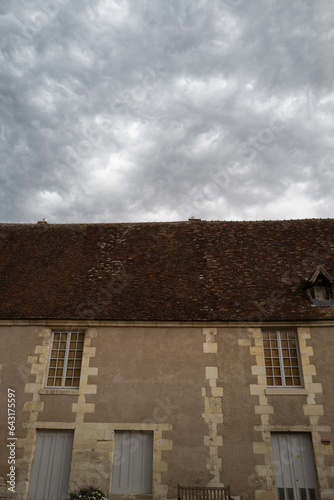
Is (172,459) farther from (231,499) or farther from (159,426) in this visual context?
(231,499)

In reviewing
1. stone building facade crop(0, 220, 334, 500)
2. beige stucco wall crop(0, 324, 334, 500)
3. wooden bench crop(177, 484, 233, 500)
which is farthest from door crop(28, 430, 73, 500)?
A: wooden bench crop(177, 484, 233, 500)

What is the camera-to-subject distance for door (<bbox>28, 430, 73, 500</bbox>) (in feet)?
26.7

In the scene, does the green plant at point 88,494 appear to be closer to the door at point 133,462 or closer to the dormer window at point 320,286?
the door at point 133,462

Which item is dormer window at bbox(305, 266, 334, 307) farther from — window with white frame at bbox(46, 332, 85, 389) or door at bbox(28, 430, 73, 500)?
door at bbox(28, 430, 73, 500)

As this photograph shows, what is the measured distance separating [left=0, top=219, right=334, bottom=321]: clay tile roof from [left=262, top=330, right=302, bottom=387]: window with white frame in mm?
527

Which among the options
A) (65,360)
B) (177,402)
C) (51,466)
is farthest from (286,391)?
(51,466)

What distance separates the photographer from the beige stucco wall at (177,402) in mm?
7965

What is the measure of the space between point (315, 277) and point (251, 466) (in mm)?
4422

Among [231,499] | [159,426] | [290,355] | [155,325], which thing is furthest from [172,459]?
[290,355]

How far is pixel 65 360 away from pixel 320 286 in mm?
6430

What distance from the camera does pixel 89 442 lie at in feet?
27.2

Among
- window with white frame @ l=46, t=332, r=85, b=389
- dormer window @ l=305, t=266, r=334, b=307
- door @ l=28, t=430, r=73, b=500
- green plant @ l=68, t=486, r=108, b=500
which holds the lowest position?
green plant @ l=68, t=486, r=108, b=500

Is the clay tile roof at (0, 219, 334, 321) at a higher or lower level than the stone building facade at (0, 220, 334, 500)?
higher

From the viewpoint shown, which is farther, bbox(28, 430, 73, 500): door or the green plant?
bbox(28, 430, 73, 500): door
